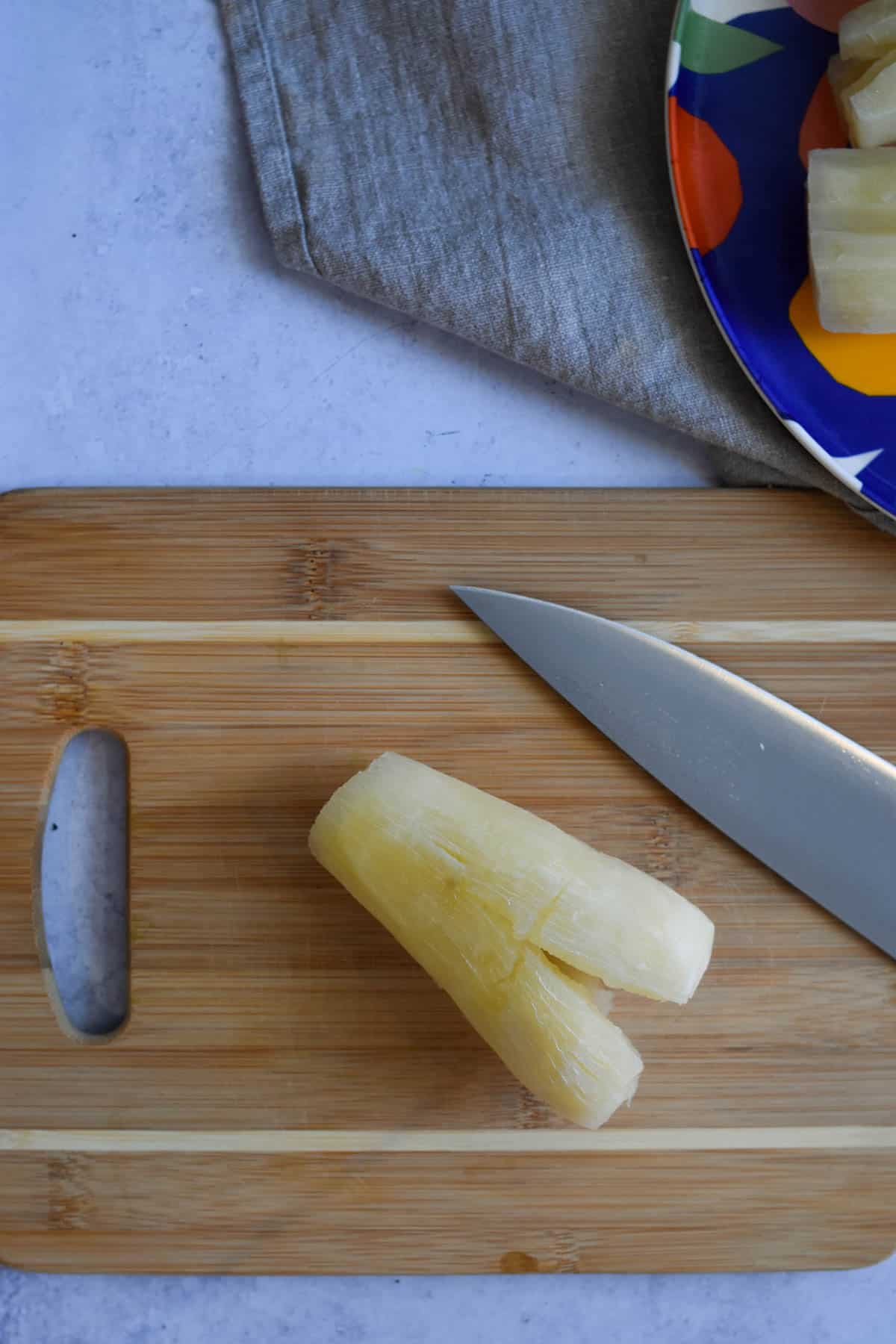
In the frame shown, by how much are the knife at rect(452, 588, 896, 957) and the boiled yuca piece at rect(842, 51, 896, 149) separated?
38cm

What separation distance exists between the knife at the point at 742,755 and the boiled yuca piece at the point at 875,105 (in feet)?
1.26

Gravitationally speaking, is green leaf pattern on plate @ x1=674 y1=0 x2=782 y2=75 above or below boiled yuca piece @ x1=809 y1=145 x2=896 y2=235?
above

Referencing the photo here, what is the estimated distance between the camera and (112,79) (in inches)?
35.9

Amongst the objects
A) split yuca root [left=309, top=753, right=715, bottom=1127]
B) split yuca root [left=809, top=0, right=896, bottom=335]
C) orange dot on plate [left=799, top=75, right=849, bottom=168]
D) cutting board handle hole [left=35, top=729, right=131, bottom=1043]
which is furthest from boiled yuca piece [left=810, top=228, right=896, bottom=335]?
cutting board handle hole [left=35, top=729, right=131, bottom=1043]

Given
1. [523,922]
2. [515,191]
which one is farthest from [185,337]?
[523,922]

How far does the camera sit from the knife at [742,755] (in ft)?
2.72

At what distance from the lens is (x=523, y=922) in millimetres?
754

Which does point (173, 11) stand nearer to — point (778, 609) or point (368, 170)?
point (368, 170)

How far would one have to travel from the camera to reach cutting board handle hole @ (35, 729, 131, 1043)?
0.87 m

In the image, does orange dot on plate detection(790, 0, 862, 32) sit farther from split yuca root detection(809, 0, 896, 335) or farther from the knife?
the knife

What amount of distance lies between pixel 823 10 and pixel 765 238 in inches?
7.4

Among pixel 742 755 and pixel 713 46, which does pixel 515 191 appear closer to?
pixel 713 46

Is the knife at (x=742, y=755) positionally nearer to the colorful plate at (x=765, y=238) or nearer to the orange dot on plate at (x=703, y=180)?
the colorful plate at (x=765, y=238)

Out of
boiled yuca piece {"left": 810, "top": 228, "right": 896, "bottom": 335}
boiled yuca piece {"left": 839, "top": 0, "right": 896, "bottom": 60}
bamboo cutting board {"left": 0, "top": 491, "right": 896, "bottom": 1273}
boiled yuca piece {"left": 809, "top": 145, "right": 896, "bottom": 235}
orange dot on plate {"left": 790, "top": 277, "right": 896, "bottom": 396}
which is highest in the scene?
boiled yuca piece {"left": 839, "top": 0, "right": 896, "bottom": 60}
